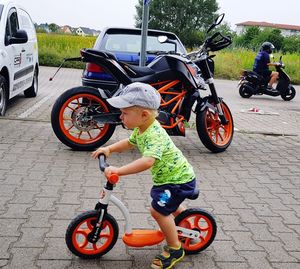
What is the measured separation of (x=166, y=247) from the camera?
311 centimetres

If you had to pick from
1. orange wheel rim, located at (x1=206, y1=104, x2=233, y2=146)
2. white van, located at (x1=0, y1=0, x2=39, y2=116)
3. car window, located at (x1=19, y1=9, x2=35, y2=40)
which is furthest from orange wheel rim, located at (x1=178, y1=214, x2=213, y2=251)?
car window, located at (x1=19, y1=9, x2=35, y2=40)

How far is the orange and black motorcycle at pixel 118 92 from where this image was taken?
227 inches

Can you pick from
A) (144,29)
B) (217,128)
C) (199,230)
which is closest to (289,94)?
(144,29)

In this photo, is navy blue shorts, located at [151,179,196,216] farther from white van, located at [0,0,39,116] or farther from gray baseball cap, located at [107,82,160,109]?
white van, located at [0,0,39,116]

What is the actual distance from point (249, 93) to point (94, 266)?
1163 centimetres

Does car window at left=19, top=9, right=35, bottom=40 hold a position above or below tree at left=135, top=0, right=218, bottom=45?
above

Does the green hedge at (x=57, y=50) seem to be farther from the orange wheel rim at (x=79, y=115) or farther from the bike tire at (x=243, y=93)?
the orange wheel rim at (x=79, y=115)

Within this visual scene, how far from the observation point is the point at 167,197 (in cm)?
299

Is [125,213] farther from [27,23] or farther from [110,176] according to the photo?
[27,23]

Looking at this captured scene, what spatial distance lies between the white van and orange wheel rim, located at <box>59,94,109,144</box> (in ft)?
6.87

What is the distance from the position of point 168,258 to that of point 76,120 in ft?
10.3

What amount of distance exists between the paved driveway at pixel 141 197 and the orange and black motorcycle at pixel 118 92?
331 mm

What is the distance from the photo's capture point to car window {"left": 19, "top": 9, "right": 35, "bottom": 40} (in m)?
9.42

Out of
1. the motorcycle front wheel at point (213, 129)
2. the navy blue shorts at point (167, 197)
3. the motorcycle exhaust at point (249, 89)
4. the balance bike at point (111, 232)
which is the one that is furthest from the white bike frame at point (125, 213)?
the motorcycle exhaust at point (249, 89)
